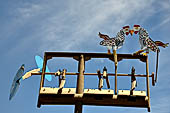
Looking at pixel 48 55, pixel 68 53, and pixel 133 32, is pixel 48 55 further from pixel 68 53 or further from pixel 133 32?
pixel 133 32

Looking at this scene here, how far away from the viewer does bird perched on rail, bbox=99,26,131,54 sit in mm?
10000

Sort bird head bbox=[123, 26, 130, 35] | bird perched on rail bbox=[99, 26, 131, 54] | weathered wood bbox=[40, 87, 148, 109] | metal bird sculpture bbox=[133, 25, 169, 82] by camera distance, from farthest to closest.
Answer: bird head bbox=[123, 26, 130, 35] → bird perched on rail bbox=[99, 26, 131, 54] → metal bird sculpture bbox=[133, 25, 169, 82] → weathered wood bbox=[40, 87, 148, 109]

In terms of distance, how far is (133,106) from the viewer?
9102mm

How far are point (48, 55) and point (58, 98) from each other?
6.02 feet

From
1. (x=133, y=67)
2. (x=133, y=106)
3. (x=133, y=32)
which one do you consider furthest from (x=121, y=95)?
(x=133, y=32)

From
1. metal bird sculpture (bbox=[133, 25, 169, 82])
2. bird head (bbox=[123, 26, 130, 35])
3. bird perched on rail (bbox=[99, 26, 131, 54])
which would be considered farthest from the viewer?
bird head (bbox=[123, 26, 130, 35])

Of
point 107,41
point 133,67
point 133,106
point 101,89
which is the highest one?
point 107,41

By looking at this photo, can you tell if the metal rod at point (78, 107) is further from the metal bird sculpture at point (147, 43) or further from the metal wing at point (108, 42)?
the metal bird sculpture at point (147, 43)

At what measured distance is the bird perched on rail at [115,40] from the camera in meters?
10.0

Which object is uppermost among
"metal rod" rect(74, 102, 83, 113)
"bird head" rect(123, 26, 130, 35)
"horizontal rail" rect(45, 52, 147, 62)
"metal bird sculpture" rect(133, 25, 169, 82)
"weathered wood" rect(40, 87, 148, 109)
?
"bird head" rect(123, 26, 130, 35)

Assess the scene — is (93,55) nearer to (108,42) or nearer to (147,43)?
(108,42)

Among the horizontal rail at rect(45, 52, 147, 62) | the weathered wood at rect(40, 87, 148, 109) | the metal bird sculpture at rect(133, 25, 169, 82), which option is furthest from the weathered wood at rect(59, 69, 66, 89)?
the metal bird sculpture at rect(133, 25, 169, 82)

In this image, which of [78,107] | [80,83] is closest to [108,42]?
[80,83]

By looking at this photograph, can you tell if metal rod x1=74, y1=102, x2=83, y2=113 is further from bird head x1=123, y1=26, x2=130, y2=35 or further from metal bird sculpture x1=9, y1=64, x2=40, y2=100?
bird head x1=123, y1=26, x2=130, y2=35
